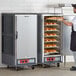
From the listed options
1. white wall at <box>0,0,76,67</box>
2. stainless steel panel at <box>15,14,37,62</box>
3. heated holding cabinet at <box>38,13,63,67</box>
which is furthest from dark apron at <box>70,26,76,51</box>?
white wall at <box>0,0,76,67</box>

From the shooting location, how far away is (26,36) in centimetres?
884

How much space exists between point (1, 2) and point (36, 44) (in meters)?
1.52

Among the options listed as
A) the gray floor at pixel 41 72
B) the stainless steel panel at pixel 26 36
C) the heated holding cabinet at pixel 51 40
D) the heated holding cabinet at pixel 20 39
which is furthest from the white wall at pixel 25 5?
the gray floor at pixel 41 72

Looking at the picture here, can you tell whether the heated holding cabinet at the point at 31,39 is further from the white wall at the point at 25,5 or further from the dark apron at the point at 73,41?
the dark apron at the point at 73,41

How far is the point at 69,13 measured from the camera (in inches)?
393

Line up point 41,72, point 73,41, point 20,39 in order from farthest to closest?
point 73,41, point 20,39, point 41,72

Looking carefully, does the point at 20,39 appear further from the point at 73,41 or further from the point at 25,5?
the point at 73,41

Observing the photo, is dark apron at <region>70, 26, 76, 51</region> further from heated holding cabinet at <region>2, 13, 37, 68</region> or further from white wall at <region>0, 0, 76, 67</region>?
white wall at <region>0, 0, 76, 67</region>

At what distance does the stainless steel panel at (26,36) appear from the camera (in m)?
8.75

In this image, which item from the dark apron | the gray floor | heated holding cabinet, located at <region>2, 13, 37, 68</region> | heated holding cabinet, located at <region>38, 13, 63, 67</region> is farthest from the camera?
heated holding cabinet, located at <region>38, 13, 63, 67</region>

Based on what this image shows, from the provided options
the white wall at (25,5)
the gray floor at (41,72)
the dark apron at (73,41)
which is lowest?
the gray floor at (41,72)

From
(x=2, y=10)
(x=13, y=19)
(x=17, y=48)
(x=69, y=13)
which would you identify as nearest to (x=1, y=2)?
(x=2, y=10)

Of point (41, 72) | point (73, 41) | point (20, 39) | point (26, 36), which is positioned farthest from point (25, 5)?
Result: point (41, 72)

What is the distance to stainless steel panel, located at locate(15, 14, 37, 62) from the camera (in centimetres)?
875
